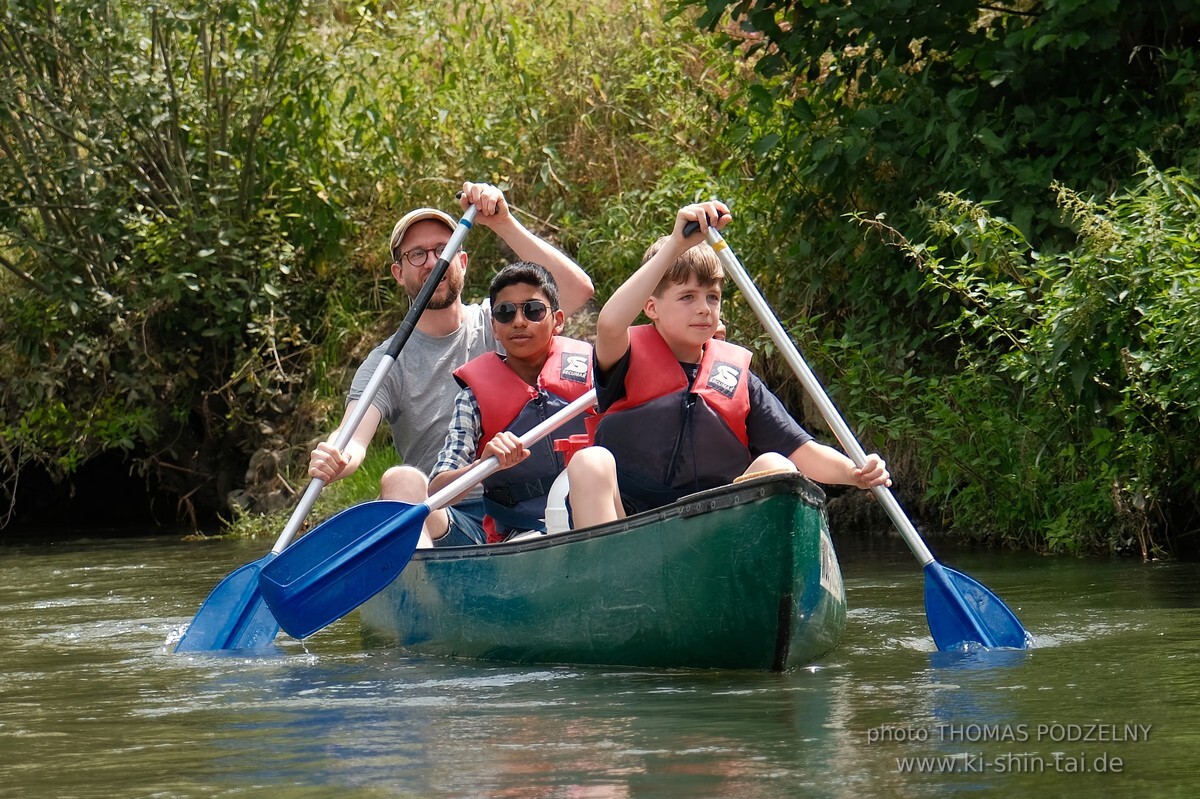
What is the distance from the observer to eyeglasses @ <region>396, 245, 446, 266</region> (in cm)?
537

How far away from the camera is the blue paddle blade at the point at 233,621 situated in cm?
471

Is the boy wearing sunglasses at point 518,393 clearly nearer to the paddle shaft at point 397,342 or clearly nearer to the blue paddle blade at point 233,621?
the paddle shaft at point 397,342

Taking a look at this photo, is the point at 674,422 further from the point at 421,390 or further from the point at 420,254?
the point at 420,254

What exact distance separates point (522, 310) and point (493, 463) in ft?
1.63

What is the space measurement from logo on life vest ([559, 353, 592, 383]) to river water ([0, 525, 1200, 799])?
0.94m

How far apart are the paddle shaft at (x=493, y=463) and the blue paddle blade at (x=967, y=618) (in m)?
1.06

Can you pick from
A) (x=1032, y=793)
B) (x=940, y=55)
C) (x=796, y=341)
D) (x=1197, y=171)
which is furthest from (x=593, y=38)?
(x=1032, y=793)

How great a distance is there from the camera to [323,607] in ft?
14.3

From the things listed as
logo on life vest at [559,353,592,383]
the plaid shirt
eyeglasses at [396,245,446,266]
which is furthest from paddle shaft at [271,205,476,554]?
logo on life vest at [559,353,592,383]

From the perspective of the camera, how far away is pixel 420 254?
5.37 metres

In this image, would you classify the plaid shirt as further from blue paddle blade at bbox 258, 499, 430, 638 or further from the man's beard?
the man's beard

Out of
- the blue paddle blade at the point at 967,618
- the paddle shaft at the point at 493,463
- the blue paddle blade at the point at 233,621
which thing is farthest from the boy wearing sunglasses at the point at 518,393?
the blue paddle blade at the point at 967,618

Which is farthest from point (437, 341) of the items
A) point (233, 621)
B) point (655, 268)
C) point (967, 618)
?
point (967, 618)

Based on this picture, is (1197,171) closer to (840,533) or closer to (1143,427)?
(1143,427)
